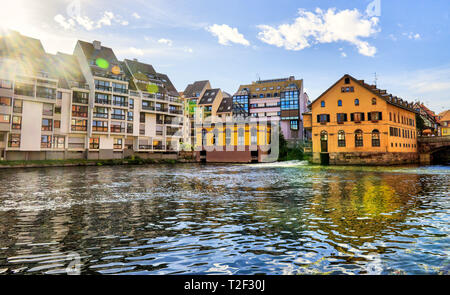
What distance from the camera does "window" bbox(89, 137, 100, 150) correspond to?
61.5 m

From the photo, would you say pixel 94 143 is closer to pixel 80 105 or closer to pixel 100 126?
pixel 100 126

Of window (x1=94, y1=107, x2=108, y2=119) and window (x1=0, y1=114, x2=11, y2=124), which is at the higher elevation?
window (x1=94, y1=107, x2=108, y2=119)

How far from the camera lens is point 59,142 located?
57656 mm

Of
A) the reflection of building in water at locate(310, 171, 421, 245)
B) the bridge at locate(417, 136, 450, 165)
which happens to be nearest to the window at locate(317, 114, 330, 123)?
the bridge at locate(417, 136, 450, 165)

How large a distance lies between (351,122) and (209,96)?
49517 mm

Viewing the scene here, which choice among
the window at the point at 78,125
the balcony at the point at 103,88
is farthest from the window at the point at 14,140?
the balcony at the point at 103,88

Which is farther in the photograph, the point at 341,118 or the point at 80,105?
the point at 80,105

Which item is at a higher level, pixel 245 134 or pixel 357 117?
pixel 357 117

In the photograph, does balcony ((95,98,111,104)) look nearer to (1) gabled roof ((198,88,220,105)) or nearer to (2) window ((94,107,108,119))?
(2) window ((94,107,108,119))

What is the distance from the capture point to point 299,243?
7.55 metres

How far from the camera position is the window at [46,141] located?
54.1 meters

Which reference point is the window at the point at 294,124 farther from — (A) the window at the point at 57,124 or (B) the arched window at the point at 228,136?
(A) the window at the point at 57,124

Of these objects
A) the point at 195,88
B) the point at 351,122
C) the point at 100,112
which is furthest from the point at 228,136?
the point at 100,112

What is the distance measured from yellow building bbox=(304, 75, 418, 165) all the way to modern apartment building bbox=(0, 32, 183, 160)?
38.9 meters
